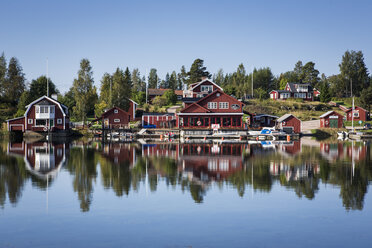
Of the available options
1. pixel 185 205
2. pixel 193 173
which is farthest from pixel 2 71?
pixel 185 205

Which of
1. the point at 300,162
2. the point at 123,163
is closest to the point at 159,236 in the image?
the point at 123,163

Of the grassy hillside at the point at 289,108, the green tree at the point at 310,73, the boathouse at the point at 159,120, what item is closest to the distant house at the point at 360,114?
the grassy hillside at the point at 289,108

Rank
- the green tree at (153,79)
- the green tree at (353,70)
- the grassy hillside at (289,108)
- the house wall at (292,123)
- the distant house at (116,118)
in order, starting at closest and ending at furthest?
the house wall at (292,123) < the distant house at (116,118) < the grassy hillside at (289,108) < the green tree at (353,70) < the green tree at (153,79)

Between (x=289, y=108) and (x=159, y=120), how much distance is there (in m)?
42.5

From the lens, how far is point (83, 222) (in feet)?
48.0

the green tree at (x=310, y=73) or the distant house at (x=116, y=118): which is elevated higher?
the green tree at (x=310, y=73)

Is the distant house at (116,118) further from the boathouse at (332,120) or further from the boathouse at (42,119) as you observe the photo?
the boathouse at (332,120)

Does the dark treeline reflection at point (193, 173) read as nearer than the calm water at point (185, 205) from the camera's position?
No

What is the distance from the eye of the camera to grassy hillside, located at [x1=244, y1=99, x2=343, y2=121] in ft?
317

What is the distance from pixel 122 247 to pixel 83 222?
3324 millimetres

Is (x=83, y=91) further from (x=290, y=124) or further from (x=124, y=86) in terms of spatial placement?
(x=290, y=124)

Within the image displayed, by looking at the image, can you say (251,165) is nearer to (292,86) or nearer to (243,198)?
(243,198)

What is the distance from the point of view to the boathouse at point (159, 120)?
73.6m

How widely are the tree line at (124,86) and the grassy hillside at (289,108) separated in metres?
7.33
